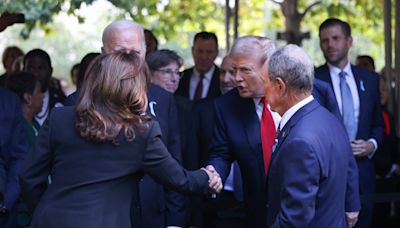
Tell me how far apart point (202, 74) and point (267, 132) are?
3.68m

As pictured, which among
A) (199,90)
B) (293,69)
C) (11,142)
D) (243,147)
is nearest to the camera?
(293,69)

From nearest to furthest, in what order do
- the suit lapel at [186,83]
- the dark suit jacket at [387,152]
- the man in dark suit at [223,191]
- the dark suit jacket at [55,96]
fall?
the man in dark suit at [223,191] < the dark suit jacket at [387,152] < the dark suit jacket at [55,96] < the suit lapel at [186,83]

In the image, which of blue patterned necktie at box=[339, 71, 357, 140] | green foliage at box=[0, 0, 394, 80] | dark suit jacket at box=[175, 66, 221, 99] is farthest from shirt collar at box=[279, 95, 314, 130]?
green foliage at box=[0, 0, 394, 80]

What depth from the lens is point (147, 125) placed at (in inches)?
175

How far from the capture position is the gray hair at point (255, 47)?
5754mm

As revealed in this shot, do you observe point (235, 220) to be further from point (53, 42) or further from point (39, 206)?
point (53, 42)

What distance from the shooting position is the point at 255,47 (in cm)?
576

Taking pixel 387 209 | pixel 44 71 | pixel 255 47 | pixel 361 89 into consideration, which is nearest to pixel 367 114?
pixel 361 89

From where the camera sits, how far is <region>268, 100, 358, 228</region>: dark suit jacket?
437 centimetres

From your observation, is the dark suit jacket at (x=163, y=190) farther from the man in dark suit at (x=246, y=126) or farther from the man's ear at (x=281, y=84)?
the man's ear at (x=281, y=84)

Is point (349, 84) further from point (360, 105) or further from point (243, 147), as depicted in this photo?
point (243, 147)

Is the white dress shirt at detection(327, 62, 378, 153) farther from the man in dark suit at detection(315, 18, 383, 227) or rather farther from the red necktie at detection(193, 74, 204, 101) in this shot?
the red necktie at detection(193, 74, 204, 101)

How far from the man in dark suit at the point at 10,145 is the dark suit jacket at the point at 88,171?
1.66 m

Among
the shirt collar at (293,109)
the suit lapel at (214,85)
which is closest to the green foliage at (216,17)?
the suit lapel at (214,85)
